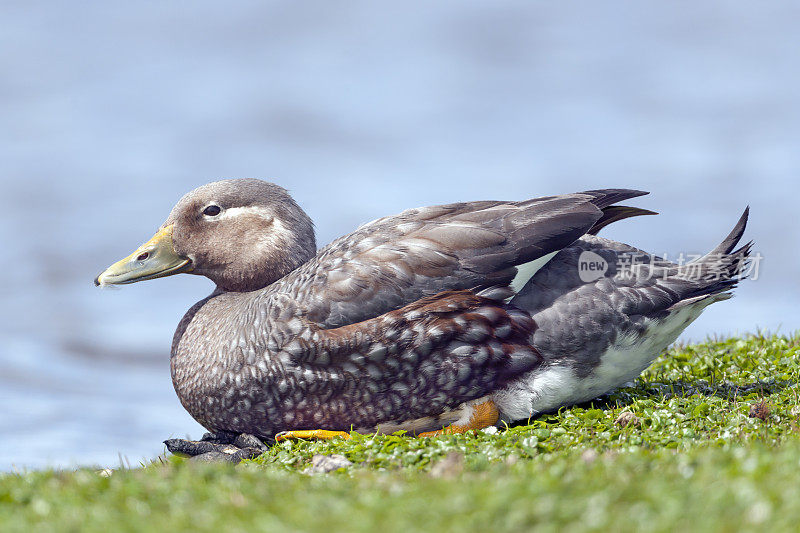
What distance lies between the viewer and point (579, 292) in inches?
274

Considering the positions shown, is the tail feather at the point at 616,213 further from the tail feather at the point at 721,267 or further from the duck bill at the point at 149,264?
the duck bill at the point at 149,264

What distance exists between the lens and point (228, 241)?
7984mm

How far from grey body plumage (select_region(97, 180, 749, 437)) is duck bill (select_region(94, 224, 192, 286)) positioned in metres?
1.19

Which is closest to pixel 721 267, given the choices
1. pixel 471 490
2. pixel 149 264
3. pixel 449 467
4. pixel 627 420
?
pixel 627 420

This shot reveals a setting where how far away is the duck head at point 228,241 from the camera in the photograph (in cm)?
796

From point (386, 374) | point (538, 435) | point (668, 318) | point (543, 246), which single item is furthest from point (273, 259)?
point (668, 318)

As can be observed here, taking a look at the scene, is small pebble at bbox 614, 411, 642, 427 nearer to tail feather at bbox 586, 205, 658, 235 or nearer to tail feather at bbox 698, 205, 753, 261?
tail feather at bbox 698, 205, 753, 261

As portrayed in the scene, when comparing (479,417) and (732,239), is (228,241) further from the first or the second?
(732,239)

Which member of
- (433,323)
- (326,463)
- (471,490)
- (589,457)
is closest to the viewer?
(471,490)

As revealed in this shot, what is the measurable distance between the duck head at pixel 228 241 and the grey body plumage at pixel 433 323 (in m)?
0.72

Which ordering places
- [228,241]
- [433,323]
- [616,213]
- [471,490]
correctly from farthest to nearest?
[228,241] → [616,213] → [433,323] → [471,490]

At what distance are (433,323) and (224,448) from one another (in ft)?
7.41

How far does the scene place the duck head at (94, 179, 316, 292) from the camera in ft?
26.1

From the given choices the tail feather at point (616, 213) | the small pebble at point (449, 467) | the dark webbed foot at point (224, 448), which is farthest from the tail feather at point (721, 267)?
the dark webbed foot at point (224, 448)
